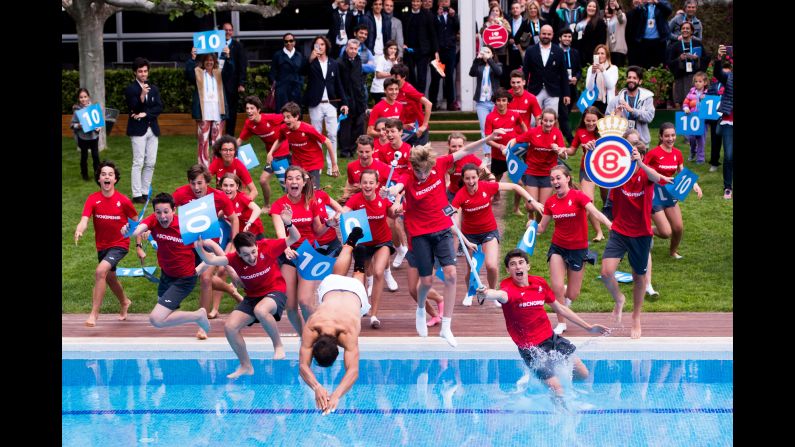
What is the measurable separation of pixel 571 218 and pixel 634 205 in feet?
1.92

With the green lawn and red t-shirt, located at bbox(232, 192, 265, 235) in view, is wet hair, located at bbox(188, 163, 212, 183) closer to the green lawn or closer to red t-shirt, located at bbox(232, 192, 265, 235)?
red t-shirt, located at bbox(232, 192, 265, 235)

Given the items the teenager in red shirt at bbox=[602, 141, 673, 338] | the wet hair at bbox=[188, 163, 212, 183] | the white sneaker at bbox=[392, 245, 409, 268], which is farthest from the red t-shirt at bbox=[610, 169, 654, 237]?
the wet hair at bbox=[188, 163, 212, 183]

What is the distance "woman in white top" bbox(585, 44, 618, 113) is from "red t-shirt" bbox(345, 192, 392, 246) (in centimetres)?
542

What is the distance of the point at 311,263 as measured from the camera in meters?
9.73

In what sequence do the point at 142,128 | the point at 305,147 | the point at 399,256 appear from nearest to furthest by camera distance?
the point at 399,256 → the point at 305,147 → the point at 142,128

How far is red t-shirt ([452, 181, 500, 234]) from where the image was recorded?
1075cm

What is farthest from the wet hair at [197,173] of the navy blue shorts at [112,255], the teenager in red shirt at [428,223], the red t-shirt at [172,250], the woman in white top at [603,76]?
the woman in white top at [603,76]

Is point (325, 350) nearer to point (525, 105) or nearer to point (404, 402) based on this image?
point (404, 402)

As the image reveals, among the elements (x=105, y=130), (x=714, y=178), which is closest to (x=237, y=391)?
(x=714, y=178)

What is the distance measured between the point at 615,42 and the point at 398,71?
592 centimetres

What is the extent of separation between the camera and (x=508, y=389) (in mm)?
9164

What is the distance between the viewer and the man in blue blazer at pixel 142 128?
15.5 meters

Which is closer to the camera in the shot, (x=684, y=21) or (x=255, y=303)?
(x=255, y=303)

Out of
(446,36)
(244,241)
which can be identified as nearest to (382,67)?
(446,36)
